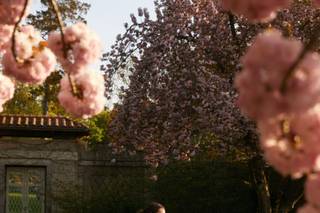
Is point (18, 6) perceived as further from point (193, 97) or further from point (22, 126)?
point (22, 126)

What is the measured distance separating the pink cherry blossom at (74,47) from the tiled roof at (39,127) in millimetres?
14448

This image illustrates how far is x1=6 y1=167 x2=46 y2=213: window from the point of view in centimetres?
1839

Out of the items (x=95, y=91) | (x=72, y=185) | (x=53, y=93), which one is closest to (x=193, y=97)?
(x=72, y=185)

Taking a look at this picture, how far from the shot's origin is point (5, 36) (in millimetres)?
3914

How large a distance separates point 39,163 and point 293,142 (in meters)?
17.2

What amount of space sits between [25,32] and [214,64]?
→ 9.18 metres

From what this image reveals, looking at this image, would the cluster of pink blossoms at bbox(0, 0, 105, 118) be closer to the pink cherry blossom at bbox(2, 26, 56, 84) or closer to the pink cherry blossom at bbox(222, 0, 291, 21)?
the pink cherry blossom at bbox(2, 26, 56, 84)

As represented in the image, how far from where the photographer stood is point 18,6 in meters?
3.28

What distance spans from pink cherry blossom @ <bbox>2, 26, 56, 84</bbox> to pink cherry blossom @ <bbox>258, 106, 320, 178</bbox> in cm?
166

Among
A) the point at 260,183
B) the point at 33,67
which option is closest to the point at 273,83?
the point at 33,67

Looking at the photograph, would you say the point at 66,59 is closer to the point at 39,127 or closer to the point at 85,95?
the point at 85,95

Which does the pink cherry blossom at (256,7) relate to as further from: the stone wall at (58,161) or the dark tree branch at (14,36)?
the stone wall at (58,161)

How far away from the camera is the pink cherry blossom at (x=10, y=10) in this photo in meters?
3.27

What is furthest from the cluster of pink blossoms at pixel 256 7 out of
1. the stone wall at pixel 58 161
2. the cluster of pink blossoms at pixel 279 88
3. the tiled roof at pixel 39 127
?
the stone wall at pixel 58 161
